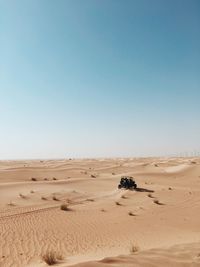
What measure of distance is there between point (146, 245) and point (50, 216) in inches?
268

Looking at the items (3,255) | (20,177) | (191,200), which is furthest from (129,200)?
(20,177)

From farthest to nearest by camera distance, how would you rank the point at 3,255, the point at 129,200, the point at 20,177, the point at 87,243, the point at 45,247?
1. the point at 20,177
2. the point at 129,200
3. the point at 87,243
4. the point at 45,247
5. the point at 3,255

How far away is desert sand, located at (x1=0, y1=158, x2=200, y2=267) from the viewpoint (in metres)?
10.6

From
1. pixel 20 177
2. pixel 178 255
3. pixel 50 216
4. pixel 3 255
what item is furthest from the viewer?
pixel 20 177

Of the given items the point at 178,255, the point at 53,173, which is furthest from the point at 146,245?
the point at 53,173

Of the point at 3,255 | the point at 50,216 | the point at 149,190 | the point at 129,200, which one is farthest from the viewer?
the point at 149,190

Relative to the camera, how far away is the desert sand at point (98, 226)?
1060cm

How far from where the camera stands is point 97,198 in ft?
81.6

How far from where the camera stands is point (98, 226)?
16.8 meters

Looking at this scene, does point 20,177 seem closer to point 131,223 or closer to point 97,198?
point 97,198

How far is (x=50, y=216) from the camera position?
18750mm

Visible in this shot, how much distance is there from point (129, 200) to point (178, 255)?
13.8 m

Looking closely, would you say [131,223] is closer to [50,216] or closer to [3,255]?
[50,216]

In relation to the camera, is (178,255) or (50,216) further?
(50,216)
